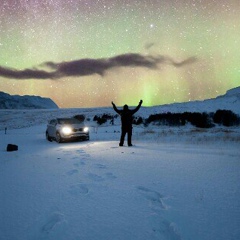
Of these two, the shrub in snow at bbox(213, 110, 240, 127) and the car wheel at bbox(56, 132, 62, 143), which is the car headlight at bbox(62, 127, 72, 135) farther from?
the shrub in snow at bbox(213, 110, 240, 127)

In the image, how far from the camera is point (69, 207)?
3982 millimetres

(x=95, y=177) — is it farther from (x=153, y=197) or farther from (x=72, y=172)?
(x=153, y=197)

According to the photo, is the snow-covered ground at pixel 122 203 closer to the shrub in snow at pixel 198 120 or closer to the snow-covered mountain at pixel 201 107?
the shrub in snow at pixel 198 120

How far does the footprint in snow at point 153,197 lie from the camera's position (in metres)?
3.97

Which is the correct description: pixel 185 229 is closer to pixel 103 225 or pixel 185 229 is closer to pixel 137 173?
pixel 103 225

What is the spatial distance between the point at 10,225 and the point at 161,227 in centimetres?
203

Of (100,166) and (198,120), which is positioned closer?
(100,166)

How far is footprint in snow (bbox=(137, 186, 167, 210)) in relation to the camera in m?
3.97

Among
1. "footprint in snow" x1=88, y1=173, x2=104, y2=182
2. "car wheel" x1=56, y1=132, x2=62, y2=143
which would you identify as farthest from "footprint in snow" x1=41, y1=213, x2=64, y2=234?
"car wheel" x1=56, y1=132, x2=62, y2=143

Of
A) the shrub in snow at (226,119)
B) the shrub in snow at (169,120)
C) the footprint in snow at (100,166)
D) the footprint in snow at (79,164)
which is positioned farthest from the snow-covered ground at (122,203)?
the shrub in snow at (226,119)

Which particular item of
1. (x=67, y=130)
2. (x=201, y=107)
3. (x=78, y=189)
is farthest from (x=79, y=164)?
(x=201, y=107)

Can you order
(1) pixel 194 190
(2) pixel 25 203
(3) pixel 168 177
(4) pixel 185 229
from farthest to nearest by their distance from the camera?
(3) pixel 168 177 → (1) pixel 194 190 → (2) pixel 25 203 → (4) pixel 185 229

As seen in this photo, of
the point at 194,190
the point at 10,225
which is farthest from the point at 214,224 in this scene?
the point at 10,225

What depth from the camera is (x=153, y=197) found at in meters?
4.41
